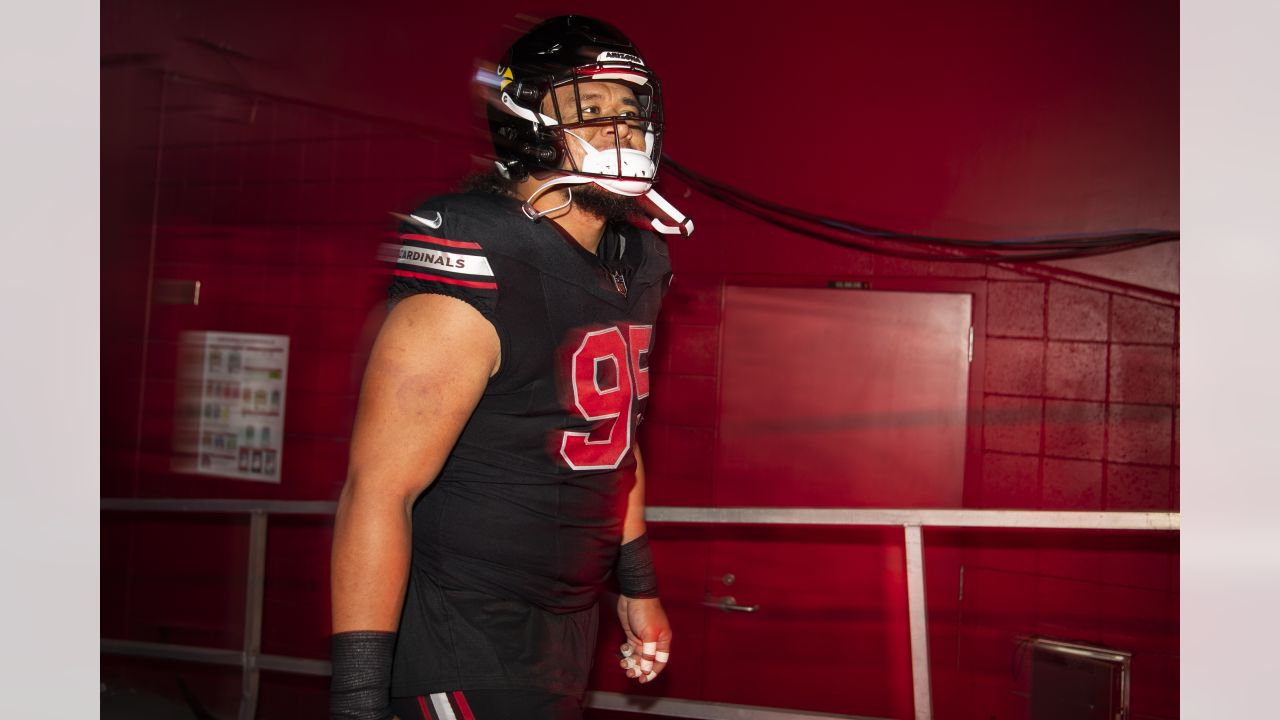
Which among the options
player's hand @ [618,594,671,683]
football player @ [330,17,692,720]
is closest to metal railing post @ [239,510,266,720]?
player's hand @ [618,594,671,683]

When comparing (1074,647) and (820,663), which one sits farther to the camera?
(820,663)

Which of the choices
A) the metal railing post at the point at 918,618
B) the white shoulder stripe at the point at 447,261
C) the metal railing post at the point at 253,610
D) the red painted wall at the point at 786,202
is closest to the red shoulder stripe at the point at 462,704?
the white shoulder stripe at the point at 447,261

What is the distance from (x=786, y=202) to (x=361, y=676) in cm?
258

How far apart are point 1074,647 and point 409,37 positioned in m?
3.20

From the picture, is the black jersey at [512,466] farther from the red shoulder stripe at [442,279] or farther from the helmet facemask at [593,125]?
the helmet facemask at [593,125]

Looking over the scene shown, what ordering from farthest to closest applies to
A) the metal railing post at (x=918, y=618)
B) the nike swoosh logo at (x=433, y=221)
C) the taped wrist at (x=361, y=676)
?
the metal railing post at (x=918, y=618) < the nike swoosh logo at (x=433, y=221) < the taped wrist at (x=361, y=676)

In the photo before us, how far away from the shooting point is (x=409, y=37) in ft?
12.4

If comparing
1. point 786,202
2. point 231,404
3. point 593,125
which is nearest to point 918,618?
point 593,125

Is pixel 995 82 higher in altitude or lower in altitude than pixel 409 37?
lower

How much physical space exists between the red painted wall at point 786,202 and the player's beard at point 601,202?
1899 millimetres

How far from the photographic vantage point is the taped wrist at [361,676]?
119 cm

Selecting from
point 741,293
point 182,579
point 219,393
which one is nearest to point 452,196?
point 741,293

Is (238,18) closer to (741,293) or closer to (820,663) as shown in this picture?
(741,293)

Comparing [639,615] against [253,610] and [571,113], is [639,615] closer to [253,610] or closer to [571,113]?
[571,113]
